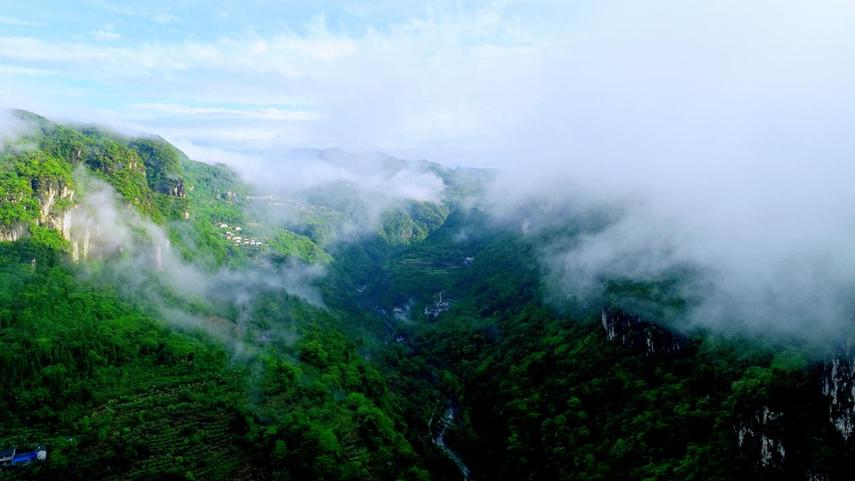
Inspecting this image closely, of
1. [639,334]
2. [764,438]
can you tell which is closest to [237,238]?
[639,334]

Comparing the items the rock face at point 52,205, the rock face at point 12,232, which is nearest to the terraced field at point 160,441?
the rock face at point 12,232

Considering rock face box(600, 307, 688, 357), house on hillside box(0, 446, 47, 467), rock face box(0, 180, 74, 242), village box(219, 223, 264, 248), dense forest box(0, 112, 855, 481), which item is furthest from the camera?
village box(219, 223, 264, 248)

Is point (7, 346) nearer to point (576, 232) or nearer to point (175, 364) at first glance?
point (175, 364)

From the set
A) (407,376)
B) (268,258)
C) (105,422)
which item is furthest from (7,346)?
(268,258)

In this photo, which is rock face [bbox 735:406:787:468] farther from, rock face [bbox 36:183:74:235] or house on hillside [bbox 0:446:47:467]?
rock face [bbox 36:183:74:235]

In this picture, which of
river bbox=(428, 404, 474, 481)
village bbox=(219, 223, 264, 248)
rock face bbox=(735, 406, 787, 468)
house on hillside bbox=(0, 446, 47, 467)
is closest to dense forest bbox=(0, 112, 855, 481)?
rock face bbox=(735, 406, 787, 468)

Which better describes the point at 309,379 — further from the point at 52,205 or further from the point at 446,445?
the point at 52,205
